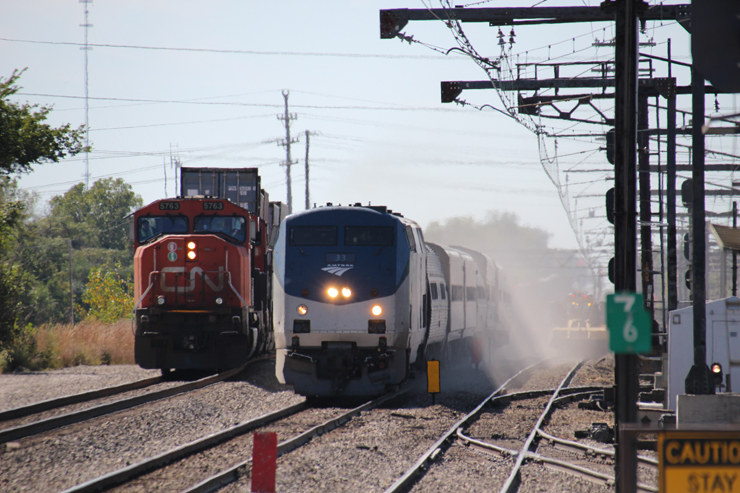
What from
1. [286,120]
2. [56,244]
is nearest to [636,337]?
[286,120]

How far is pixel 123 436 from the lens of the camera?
10586 millimetres

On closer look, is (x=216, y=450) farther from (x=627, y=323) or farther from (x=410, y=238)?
(x=410, y=238)

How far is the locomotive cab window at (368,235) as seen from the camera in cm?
1445

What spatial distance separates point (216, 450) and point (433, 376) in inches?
238

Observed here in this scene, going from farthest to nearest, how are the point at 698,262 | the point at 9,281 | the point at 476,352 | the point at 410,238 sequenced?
the point at 476,352 < the point at 9,281 < the point at 410,238 < the point at 698,262

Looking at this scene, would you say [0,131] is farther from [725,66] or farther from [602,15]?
[725,66]

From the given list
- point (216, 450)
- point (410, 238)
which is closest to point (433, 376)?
point (410, 238)

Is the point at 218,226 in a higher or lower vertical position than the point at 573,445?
higher

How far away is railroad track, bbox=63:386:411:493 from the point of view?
7586 mm

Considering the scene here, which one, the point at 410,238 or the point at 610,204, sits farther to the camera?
the point at 410,238

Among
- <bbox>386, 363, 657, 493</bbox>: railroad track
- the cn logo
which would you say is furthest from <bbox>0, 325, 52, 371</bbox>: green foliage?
<bbox>386, 363, 657, 493</bbox>: railroad track

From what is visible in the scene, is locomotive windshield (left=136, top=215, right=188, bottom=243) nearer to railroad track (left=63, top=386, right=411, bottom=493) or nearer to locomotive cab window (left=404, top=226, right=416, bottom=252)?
locomotive cab window (left=404, top=226, right=416, bottom=252)

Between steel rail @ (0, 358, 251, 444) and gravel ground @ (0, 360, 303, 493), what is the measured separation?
0.75ft

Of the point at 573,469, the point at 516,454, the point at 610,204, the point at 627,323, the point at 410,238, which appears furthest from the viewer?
the point at 410,238
